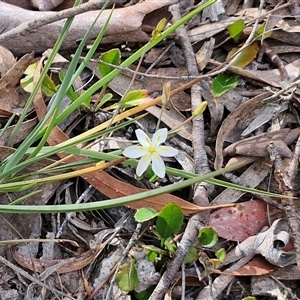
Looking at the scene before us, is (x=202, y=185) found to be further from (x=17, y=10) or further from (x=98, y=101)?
(x=17, y=10)

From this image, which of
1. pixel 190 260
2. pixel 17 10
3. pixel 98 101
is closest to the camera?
pixel 190 260

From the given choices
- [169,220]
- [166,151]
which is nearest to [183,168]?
[169,220]

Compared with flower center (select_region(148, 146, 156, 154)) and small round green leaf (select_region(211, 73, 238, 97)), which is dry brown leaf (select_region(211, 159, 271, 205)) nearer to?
small round green leaf (select_region(211, 73, 238, 97))

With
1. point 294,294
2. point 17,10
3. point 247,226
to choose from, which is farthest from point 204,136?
point 17,10

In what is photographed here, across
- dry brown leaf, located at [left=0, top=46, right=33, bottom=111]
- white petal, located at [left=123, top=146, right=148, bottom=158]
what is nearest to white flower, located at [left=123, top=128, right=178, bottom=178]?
white petal, located at [left=123, top=146, right=148, bottom=158]

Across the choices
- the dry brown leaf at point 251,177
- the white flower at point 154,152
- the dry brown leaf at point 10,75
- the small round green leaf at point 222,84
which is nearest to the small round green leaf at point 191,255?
the dry brown leaf at point 251,177


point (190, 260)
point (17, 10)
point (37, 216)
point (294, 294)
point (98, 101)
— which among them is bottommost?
point (294, 294)

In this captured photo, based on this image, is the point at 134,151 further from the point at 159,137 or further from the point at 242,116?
the point at 242,116
